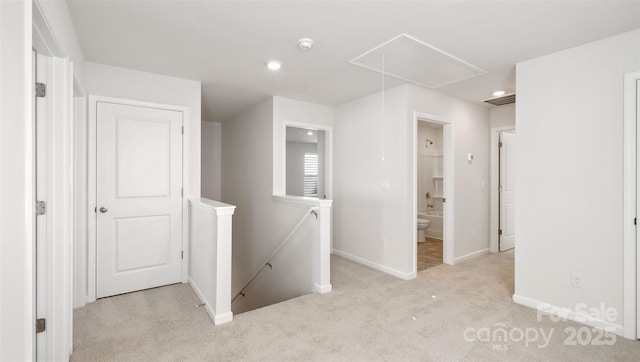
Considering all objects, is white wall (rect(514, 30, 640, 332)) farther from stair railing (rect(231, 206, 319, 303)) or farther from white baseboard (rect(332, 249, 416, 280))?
stair railing (rect(231, 206, 319, 303))

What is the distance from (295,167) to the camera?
8.25 metres

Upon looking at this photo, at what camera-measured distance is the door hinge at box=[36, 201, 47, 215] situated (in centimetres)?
182

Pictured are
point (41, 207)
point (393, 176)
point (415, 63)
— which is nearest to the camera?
point (41, 207)

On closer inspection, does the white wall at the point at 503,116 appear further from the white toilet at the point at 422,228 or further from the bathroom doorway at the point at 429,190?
the white toilet at the point at 422,228

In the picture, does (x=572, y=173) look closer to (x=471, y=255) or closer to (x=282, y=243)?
(x=471, y=255)

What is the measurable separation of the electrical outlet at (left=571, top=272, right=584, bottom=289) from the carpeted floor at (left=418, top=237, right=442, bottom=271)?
1748mm

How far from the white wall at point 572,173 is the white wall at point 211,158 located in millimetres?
5426

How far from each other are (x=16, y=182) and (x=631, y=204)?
379 centimetres

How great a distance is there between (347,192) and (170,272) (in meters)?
2.58

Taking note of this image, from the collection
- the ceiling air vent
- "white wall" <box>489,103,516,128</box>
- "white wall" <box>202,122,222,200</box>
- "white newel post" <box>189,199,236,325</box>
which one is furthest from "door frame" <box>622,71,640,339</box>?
"white wall" <box>202,122,222,200</box>

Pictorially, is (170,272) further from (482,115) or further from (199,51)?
(482,115)

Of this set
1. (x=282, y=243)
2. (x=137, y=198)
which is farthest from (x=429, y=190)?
(x=137, y=198)

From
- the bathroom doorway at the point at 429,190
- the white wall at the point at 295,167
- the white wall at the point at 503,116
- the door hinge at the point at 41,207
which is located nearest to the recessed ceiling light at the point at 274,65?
the door hinge at the point at 41,207

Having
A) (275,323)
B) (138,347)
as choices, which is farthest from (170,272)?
(275,323)
